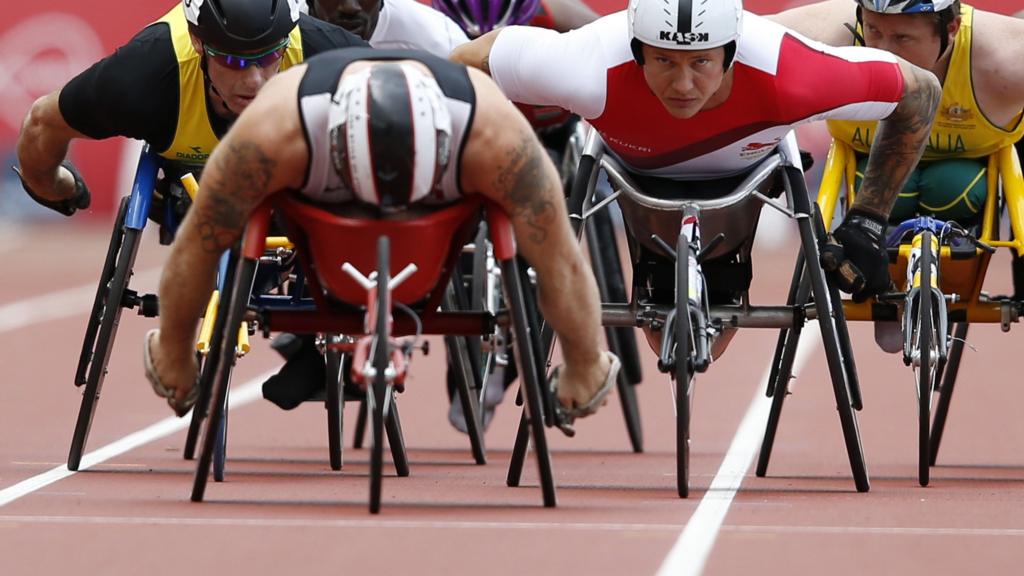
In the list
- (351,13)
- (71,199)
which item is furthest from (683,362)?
(351,13)

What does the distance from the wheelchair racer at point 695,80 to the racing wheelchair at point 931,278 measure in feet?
2.47

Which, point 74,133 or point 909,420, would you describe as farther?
point 909,420

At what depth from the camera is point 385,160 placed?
7363 millimetres

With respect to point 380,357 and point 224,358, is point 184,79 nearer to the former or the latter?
point 224,358

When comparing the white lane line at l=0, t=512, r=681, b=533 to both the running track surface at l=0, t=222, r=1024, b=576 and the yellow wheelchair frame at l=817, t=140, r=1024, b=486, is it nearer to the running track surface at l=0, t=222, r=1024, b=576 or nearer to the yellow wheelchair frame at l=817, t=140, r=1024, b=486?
the running track surface at l=0, t=222, r=1024, b=576

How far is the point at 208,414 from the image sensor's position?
313 inches

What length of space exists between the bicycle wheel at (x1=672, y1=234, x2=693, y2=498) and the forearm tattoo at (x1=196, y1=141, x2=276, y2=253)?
1.88 metres

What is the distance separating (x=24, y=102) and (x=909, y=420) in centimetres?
1408

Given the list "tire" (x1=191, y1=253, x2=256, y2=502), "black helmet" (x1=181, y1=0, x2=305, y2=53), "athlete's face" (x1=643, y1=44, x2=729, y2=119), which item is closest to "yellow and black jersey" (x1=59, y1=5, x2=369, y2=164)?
"black helmet" (x1=181, y1=0, x2=305, y2=53)

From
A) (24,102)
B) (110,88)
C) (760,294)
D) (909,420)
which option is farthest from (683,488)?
(24,102)

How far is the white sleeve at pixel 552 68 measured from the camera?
9.17 meters

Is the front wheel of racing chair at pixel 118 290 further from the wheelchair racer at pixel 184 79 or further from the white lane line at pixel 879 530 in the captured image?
the white lane line at pixel 879 530

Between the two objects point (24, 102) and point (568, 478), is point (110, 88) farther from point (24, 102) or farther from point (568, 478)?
point (24, 102)

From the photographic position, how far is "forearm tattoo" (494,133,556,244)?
7.51 m
